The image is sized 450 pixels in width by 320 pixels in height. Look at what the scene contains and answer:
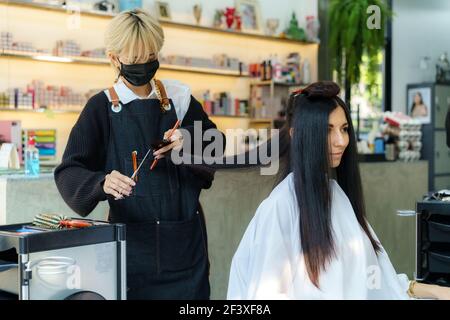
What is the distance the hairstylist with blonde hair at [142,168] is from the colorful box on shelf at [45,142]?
3.87 m

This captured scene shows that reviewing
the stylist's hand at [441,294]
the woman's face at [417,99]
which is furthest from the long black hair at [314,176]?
the woman's face at [417,99]

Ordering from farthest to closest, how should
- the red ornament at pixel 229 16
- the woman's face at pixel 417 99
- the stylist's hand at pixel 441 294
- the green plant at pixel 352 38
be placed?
1. the woman's face at pixel 417 99
2. the green plant at pixel 352 38
3. the red ornament at pixel 229 16
4. the stylist's hand at pixel 441 294

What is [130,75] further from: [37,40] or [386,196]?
[37,40]

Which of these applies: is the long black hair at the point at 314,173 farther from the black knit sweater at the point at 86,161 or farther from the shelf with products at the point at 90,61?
the shelf with products at the point at 90,61

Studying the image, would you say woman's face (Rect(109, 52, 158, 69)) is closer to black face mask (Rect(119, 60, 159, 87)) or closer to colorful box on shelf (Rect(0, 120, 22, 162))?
black face mask (Rect(119, 60, 159, 87))

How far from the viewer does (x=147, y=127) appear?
203 cm

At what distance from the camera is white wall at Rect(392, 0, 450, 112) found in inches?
364

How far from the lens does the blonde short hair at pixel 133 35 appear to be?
6.24 ft

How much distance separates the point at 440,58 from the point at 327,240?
28.5 feet

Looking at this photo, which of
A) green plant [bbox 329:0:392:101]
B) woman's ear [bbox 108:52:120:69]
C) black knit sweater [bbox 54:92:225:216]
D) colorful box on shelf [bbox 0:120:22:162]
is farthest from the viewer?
green plant [bbox 329:0:392:101]

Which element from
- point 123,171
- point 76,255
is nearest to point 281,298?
point 76,255

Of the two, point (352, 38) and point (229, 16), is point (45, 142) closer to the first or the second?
point (229, 16)

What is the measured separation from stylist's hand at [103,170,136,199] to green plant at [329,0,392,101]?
18.6 ft

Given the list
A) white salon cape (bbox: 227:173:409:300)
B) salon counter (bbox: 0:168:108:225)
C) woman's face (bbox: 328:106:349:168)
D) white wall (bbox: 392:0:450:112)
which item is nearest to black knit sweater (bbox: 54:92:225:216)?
white salon cape (bbox: 227:173:409:300)
